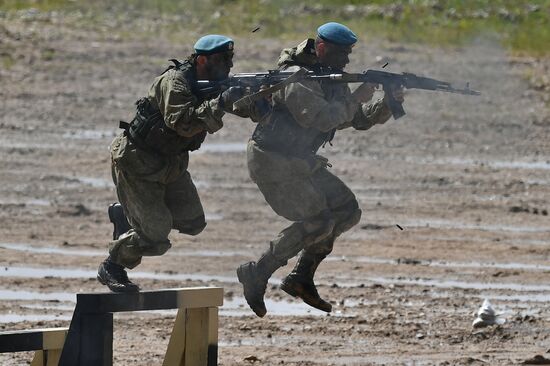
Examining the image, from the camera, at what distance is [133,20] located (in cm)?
2522

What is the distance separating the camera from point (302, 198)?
9.01 metres

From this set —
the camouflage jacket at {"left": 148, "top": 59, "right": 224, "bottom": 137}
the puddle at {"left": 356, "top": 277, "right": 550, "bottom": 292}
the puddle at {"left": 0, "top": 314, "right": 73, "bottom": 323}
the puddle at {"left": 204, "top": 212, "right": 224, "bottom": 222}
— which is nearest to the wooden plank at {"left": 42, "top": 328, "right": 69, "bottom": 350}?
the camouflage jacket at {"left": 148, "top": 59, "right": 224, "bottom": 137}

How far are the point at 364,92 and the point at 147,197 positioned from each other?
1.36m

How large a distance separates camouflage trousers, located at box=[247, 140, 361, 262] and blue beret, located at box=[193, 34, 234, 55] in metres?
0.73

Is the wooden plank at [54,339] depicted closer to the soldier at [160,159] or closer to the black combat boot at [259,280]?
the soldier at [160,159]

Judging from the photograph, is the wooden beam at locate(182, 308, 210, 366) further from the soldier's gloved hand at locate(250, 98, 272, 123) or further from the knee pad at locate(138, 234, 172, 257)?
the soldier's gloved hand at locate(250, 98, 272, 123)

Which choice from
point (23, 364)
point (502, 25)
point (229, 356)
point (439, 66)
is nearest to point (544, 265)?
point (229, 356)

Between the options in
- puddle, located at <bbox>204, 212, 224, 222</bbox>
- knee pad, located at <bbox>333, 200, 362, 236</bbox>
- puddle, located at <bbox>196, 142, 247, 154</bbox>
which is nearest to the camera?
knee pad, located at <bbox>333, 200, 362, 236</bbox>

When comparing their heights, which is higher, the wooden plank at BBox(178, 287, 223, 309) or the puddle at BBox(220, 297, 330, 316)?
the wooden plank at BBox(178, 287, 223, 309)

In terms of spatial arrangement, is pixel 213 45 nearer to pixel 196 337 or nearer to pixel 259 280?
pixel 259 280

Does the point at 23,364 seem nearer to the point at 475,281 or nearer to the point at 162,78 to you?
the point at 162,78

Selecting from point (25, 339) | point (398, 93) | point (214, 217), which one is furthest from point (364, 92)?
point (214, 217)

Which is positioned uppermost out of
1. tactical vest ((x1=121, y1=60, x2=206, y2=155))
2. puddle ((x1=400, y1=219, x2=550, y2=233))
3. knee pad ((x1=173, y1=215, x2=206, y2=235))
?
tactical vest ((x1=121, y1=60, x2=206, y2=155))

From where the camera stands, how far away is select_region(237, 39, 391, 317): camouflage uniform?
29.3ft
